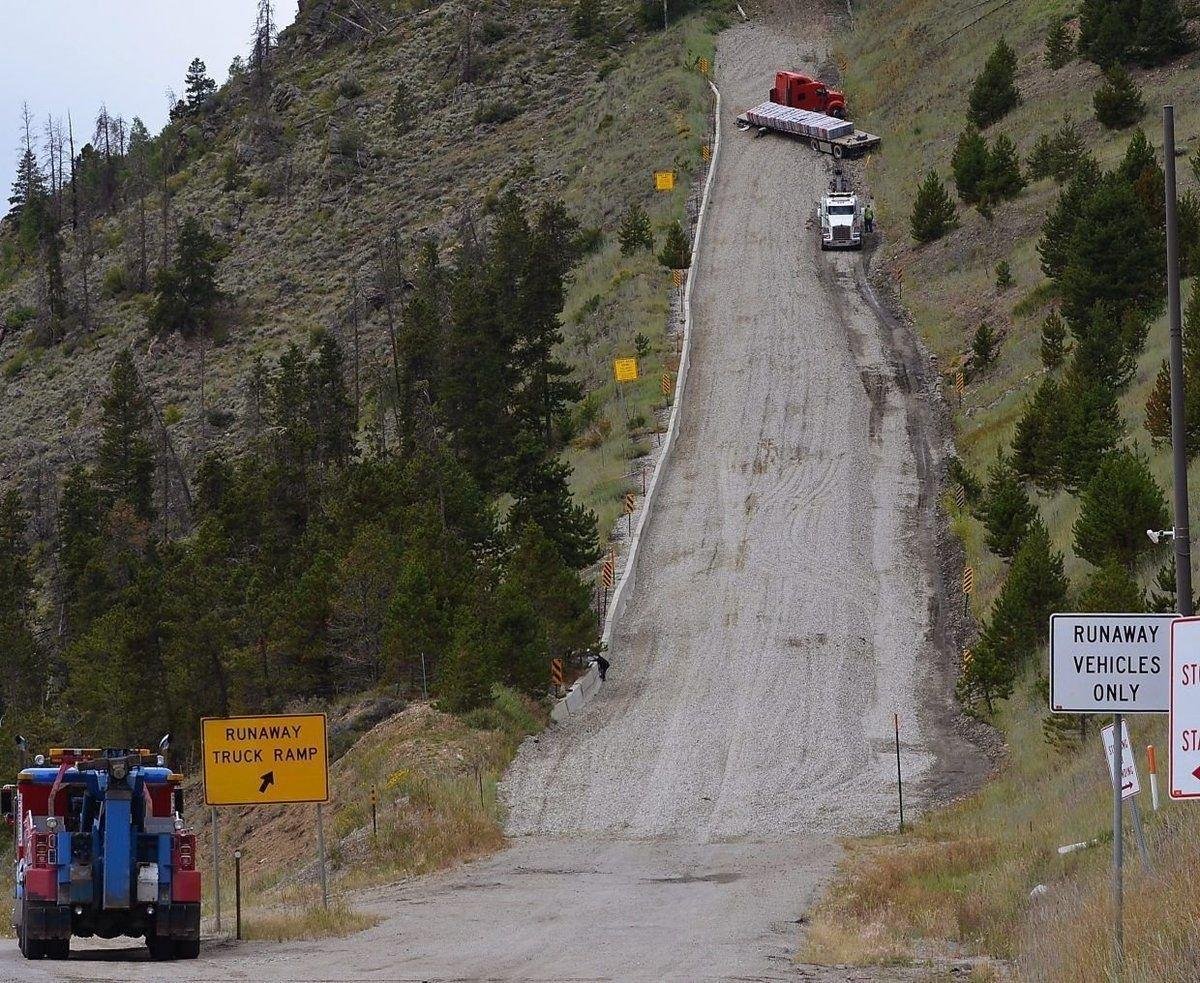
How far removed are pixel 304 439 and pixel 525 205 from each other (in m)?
39.3

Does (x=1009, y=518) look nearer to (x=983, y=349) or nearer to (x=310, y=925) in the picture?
(x=983, y=349)

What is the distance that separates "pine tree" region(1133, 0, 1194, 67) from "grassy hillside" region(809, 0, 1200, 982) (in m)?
0.86

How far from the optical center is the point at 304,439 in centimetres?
6219

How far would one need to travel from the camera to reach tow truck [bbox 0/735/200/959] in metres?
17.4

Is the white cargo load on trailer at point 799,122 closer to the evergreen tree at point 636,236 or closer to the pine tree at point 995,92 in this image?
the pine tree at point 995,92

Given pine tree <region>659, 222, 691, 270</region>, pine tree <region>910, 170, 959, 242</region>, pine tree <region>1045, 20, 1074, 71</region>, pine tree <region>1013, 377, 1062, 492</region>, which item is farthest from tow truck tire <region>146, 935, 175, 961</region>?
pine tree <region>1045, 20, 1074, 71</region>

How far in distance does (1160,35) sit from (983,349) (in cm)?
2553

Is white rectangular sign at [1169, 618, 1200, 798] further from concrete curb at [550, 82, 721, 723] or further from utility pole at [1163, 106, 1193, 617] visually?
concrete curb at [550, 82, 721, 723]

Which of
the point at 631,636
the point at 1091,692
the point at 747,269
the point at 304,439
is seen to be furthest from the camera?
the point at 747,269

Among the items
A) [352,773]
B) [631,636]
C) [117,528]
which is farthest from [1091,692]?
[117,528]

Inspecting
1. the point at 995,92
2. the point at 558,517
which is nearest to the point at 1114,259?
the point at 558,517

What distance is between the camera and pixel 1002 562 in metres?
38.9

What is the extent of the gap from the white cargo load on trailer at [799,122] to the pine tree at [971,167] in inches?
660

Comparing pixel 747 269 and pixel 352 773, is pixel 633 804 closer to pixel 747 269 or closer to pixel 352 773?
pixel 352 773
